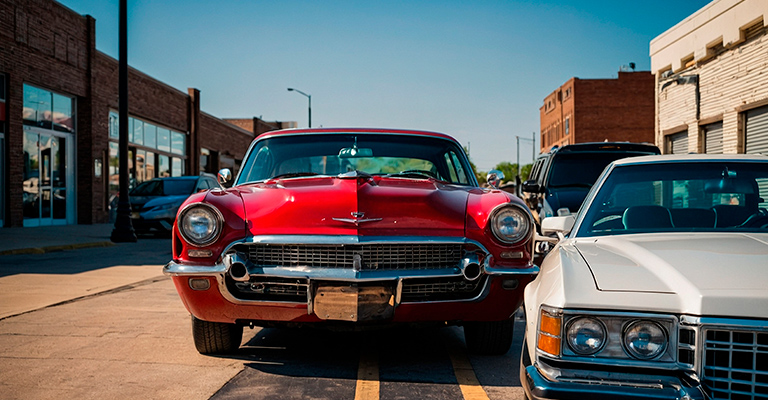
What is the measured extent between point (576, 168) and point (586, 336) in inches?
375

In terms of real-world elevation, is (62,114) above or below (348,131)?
above

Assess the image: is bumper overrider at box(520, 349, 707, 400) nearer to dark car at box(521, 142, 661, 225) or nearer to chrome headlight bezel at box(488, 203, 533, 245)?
chrome headlight bezel at box(488, 203, 533, 245)

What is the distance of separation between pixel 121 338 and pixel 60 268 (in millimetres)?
5656

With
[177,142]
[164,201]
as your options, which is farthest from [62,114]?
[177,142]

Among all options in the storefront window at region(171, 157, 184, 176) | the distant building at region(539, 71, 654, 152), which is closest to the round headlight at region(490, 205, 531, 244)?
the storefront window at region(171, 157, 184, 176)

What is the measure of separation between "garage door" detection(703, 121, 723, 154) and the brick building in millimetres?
18342

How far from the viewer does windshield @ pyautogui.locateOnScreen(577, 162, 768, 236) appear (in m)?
3.66

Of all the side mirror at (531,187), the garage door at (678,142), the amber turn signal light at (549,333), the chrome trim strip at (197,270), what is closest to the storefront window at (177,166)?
the garage door at (678,142)

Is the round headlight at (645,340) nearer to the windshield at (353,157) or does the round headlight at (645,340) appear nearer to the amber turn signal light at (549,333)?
the amber turn signal light at (549,333)

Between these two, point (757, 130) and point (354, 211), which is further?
point (757, 130)

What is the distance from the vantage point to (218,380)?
13.7 feet

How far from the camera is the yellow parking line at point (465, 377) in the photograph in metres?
3.89

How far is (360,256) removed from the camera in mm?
4148

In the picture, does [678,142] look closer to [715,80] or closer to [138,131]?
[715,80]
